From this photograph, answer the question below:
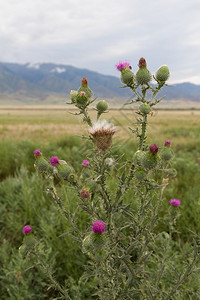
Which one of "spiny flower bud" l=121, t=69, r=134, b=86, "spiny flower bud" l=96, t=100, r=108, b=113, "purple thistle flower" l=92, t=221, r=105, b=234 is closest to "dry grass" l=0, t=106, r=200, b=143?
"spiny flower bud" l=96, t=100, r=108, b=113

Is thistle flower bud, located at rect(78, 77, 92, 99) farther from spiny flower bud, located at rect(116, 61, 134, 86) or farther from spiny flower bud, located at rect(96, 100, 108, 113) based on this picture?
spiny flower bud, located at rect(116, 61, 134, 86)

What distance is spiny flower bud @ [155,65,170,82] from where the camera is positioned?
1713 millimetres

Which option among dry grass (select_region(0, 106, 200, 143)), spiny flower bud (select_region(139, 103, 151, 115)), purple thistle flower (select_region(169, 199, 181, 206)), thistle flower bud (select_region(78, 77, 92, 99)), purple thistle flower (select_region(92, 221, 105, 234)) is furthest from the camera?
purple thistle flower (select_region(169, 199, 181, 206))

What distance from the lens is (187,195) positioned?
13.2ft

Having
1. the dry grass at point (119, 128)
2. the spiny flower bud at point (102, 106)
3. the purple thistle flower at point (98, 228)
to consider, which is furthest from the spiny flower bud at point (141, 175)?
the spiny flower bud at point (102, 106)

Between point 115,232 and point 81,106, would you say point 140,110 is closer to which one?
point 81,106

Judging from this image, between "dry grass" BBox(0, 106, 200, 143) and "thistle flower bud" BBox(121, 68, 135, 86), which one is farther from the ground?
"thistle flower bud" BBox(121, 68, 135, 86)

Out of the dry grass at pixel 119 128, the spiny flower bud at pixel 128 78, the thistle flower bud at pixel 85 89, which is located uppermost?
the spiny flower bud at pixel 128 78

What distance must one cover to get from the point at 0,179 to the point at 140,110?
16.0 feet

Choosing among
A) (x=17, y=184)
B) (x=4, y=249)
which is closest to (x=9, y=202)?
(x=17, y=184)

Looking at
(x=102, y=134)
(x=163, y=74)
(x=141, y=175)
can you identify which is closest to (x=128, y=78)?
(x=163, y=74)

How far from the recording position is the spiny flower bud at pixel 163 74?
1.71 m

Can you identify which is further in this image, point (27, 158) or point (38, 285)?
point (27, 158)

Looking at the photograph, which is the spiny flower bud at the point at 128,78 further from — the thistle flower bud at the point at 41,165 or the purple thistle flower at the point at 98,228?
the purple thistle flower at the point at 98,228
